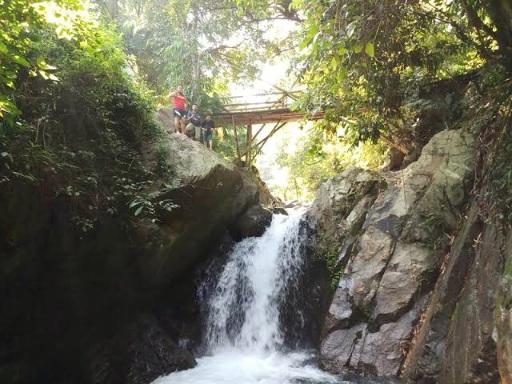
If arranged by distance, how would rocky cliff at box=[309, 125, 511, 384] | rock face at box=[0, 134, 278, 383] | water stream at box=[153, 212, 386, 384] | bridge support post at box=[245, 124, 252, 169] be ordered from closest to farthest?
1. rocky cliff at box=[309, 125, 511, 384]
2. rock face at box=[0, 134, 278, 383]
3. water stream at box=[153, 212, 386, 384]
4. bridge support post at box=[245, 124, 252, 169]

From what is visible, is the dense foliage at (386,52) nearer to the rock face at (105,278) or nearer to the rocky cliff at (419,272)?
the rocky cliff at (419,272)

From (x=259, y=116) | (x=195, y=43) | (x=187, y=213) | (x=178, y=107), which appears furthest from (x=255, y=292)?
(x=195, y=43)

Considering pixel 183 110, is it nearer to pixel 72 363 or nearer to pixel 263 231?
pixel 263 231

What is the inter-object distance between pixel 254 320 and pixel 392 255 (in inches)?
139

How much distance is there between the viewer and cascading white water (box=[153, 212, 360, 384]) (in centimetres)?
681

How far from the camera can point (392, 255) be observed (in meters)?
7.25

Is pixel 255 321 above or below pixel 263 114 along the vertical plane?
below

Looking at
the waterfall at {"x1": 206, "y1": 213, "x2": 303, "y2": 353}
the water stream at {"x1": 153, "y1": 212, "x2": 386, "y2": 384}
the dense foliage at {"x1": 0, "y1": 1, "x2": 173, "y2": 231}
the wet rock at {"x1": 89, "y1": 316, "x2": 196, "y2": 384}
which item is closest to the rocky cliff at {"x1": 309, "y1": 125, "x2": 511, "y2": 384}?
the water stream at {"x1": 153, "y1": 212, "x2": 386, "y2": 384}

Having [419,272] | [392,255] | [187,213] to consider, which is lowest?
[419,272]

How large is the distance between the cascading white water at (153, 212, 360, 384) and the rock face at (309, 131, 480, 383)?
80 cm

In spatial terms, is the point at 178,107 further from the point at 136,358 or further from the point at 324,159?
the point at 324,159

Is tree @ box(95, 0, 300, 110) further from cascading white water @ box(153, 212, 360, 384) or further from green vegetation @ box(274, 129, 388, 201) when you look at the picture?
cascading white water @ box(153, 212, 360, 384)

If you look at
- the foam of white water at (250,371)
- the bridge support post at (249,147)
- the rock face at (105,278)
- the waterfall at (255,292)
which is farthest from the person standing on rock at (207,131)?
the foam of white water at (250,371)

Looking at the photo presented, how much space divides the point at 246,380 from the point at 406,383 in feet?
8.53
